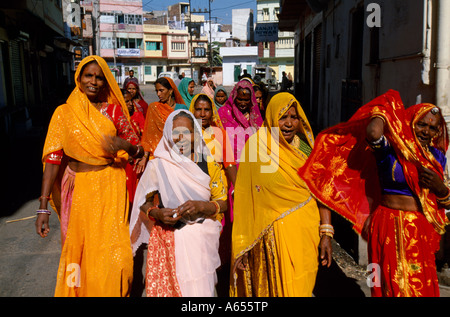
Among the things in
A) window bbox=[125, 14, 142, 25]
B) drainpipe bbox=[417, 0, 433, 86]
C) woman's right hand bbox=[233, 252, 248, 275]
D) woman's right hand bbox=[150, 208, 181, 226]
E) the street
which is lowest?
the street

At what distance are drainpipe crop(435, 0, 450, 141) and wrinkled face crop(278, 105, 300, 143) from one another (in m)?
2.04

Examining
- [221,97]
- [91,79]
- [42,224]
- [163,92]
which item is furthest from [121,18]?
[42,224]

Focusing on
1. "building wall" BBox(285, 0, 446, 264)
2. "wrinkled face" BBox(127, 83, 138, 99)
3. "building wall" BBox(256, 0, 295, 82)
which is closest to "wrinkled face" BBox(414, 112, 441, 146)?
"building wall" BBox(285, 0, 446, 264)

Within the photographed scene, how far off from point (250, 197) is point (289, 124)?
0.58 metres

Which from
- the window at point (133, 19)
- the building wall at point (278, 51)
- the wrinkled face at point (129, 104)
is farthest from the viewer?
the window at point (133, 19)

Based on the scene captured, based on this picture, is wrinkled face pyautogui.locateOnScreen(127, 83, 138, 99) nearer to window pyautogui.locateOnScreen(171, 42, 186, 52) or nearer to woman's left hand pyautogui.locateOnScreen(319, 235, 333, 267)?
woman's left hand pyautogui.locateOnScreen(319, 235, 333, 267)

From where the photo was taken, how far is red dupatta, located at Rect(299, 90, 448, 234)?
275 centimetres

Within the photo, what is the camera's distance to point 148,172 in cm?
286

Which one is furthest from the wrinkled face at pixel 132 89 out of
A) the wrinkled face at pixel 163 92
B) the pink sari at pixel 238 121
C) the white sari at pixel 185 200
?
the white sari at pixel 185 200

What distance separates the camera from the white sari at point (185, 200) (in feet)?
8.93

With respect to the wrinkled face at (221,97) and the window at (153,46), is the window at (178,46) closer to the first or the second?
the window at (153,46)

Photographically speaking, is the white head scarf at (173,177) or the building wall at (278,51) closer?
the white head scarf at (173,177)
